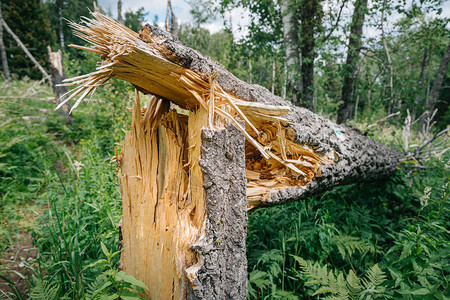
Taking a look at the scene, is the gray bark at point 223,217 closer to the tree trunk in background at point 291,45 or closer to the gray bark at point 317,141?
the gray bark at point 317,141

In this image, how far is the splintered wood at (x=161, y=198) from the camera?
4.33 ft

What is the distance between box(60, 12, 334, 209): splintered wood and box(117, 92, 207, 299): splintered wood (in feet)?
0.49

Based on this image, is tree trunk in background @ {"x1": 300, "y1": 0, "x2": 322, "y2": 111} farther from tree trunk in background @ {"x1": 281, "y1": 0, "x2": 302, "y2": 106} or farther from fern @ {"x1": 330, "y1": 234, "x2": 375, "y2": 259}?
fern @ {"x1": 330, "y1": 234, "x2": 375, "y2": 259}

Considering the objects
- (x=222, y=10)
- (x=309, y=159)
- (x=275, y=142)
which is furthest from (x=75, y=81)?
(x=222, y=10)

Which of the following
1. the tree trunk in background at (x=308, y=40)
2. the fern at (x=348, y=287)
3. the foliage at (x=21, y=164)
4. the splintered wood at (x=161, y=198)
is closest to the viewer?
A: the splintered wood at (x=161, y=198)

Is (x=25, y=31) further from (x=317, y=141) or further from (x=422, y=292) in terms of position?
(x=422, y=292)

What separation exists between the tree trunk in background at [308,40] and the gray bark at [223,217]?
3552mm

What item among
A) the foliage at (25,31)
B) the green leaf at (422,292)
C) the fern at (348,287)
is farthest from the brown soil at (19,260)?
the foliage at (25,31)

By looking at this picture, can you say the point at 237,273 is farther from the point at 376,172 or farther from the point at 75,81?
the point at 376,172

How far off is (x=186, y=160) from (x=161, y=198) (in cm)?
34

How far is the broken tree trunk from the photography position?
1.20 meters

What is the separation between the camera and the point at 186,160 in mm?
1653

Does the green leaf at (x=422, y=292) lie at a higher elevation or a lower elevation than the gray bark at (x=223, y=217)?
lower

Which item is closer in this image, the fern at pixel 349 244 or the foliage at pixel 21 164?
the fern at pixel 349 244
